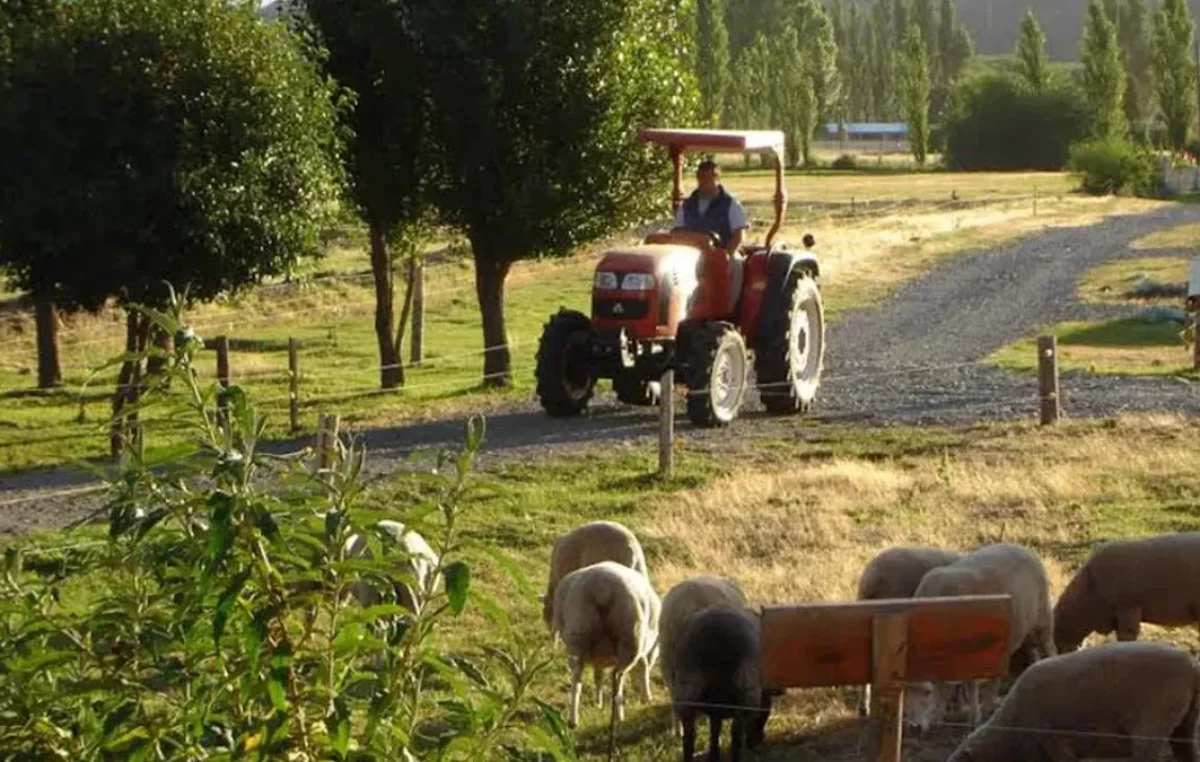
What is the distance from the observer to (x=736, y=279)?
21.4 meters

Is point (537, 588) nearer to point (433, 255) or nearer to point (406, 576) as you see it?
point (406, 576)

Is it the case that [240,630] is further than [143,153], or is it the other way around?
[143,153]

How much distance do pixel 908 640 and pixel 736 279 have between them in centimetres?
1522

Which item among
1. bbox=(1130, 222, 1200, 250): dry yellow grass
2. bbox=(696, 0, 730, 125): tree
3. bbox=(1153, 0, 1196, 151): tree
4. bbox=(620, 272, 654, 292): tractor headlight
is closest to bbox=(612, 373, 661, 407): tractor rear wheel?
bbox=(620, 272, 654, 292): tractor headlight

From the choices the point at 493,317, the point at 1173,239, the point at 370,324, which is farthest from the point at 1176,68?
the point at 493,317

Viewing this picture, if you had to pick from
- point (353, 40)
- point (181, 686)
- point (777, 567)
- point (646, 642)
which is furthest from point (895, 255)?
point (181, 686)

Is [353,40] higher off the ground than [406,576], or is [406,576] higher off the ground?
[353,40]

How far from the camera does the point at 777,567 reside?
14234 millimetres

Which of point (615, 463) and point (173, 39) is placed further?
point (173, 39)

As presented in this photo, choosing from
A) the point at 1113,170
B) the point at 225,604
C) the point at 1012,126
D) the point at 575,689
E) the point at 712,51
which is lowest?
the point at 575,689

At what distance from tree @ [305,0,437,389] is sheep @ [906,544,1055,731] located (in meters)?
14.8

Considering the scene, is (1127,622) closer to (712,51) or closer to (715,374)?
(715,374)

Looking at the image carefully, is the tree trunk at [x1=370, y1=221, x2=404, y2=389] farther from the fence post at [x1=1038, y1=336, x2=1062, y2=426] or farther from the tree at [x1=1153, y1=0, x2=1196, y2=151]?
the tree at [x1=1153, y1=0, x2=1196, y2=151]

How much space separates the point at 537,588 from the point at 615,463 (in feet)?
15.6
